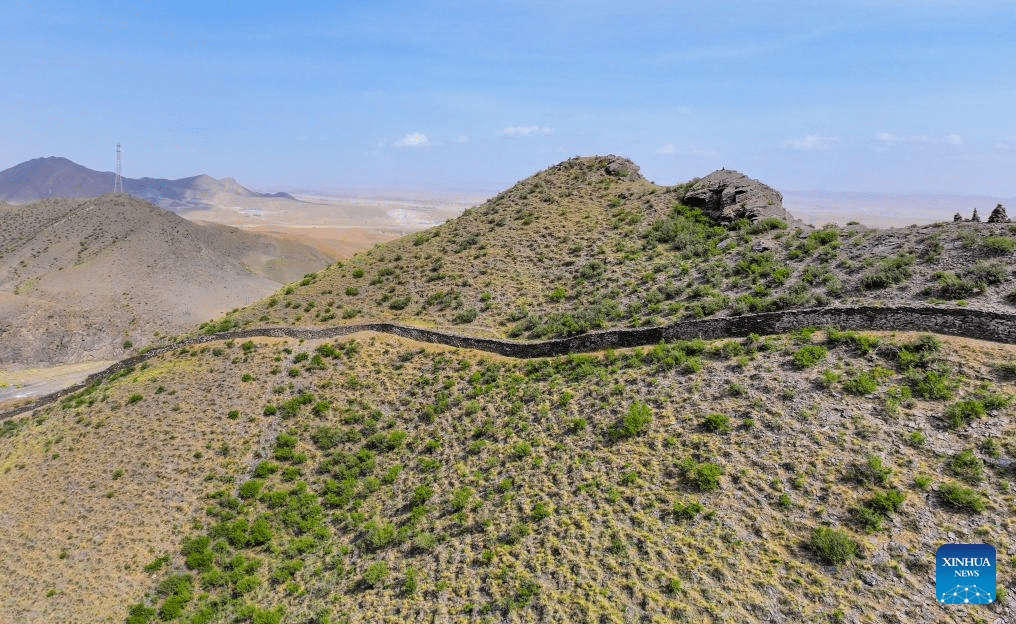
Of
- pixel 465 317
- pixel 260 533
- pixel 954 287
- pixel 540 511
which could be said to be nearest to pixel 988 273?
pixel 954 287

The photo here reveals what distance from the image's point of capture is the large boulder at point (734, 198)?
122ft

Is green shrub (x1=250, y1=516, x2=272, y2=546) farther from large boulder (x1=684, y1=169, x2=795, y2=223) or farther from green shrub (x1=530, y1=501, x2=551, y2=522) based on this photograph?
large boulder (x1=684, y1=169, x2=795, y2=223)

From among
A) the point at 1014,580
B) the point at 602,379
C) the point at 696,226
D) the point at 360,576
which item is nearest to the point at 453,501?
the point at 360,576

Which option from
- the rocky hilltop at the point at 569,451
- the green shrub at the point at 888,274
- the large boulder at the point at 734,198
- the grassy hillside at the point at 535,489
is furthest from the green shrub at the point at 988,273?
the large boulder at the point at 734,198

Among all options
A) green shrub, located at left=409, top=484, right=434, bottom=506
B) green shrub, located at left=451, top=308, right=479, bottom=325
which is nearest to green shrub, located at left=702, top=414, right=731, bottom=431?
green shrub, located at left=409, top=484, right=434, bottom=506

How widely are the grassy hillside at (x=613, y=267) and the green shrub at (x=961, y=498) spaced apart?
10129 millimetres

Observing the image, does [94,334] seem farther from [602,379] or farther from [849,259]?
[849,259]

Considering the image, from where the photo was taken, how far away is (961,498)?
46.6 ft

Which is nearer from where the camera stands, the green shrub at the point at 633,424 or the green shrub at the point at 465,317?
the green shrub at the point at 633,424

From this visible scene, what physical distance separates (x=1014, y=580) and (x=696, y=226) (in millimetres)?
28930

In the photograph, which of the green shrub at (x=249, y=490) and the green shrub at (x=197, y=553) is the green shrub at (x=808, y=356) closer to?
the green shrub at (x=249, y=490)

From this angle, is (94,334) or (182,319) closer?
(94,334)

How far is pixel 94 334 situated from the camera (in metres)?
64.1

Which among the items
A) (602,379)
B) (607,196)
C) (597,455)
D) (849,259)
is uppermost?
(607,196)
